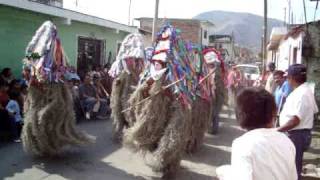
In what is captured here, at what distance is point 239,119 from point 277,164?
0.34 meters

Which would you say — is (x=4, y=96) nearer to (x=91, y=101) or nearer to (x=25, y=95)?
(x=25, y=95)

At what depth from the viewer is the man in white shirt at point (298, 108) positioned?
4.77 m

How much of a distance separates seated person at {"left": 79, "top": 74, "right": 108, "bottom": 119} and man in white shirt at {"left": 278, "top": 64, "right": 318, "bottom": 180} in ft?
24.9

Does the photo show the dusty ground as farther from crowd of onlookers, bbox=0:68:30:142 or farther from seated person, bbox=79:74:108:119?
seated person, bbox=79:74:108:119

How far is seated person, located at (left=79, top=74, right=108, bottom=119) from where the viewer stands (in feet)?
39.2

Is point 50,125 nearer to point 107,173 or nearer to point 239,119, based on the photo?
point 107,173

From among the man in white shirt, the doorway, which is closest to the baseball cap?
the man in white shirt

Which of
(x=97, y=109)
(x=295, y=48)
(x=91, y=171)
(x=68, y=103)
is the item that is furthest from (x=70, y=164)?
(x=295, y=48)

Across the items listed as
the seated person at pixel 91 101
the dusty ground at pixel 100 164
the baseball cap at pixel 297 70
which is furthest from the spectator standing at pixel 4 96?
the baseball cap at pixel 297 70

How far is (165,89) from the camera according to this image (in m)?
6.65

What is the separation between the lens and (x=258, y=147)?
2.38m

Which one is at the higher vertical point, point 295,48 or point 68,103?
point 295,48

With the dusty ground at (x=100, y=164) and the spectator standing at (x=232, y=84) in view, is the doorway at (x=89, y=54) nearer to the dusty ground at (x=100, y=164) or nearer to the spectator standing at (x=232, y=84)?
the spectator standing at (x=232, y=84)

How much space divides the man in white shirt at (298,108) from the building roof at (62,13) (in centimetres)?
823
